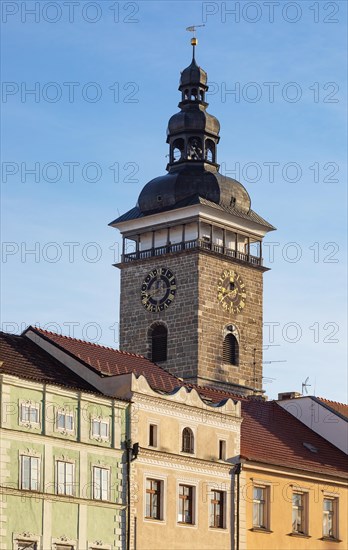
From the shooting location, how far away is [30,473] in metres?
53.9

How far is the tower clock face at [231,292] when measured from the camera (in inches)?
3989

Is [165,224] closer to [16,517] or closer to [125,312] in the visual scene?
[125,312]

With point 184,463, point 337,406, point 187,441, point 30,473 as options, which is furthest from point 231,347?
point 30,473

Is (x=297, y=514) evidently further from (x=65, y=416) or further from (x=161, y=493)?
(x=65, y=416)

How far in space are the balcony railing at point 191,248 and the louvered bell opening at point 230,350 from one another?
5.11m

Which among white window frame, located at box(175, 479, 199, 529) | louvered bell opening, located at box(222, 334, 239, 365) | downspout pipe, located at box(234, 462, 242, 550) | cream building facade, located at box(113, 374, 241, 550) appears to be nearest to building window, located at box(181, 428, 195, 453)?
cream building facade, located at box(113, 374, 241, 550)

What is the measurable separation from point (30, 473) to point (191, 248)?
47675mm

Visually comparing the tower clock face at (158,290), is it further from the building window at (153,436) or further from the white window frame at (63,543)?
the white window frame at (63,543)

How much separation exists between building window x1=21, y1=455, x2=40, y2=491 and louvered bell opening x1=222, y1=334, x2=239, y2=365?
4630 centimetres

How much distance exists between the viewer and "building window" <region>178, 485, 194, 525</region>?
60188 mm

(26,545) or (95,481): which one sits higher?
(95,481)

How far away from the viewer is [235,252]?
10262 cm

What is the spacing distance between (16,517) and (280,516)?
15.3m

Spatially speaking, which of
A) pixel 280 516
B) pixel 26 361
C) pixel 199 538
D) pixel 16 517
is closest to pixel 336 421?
pixel 280 516
